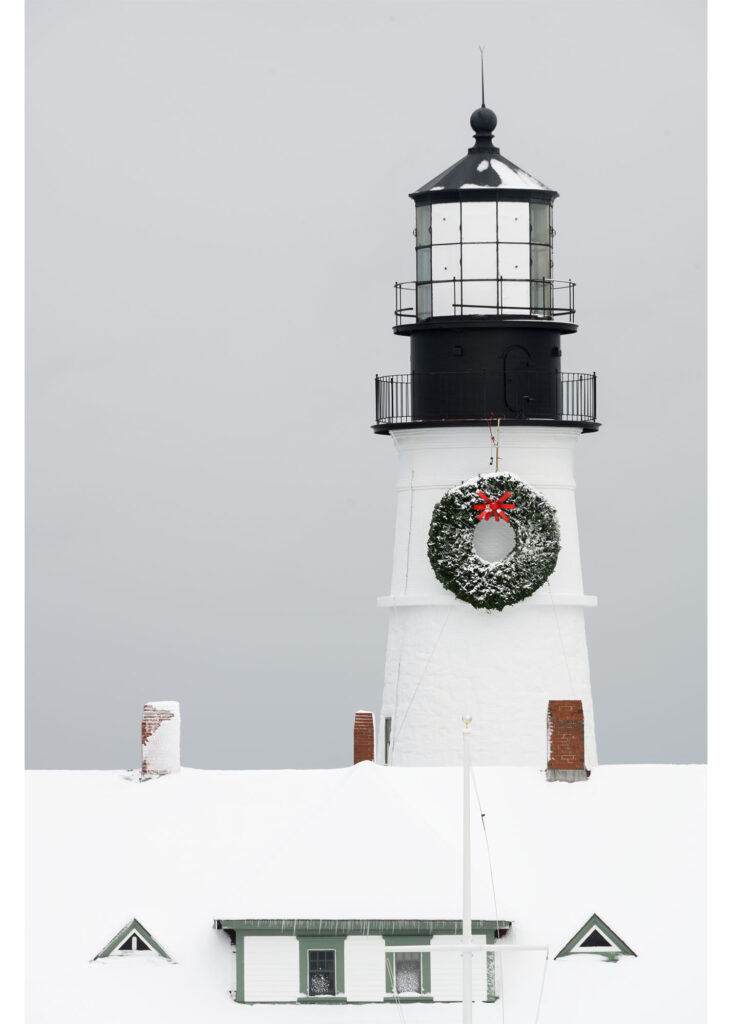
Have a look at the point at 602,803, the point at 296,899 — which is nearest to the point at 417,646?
the point at 602,803

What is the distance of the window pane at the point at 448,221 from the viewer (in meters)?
50.2

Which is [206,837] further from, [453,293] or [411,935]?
[453,293]

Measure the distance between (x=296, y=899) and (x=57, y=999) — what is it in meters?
3.49

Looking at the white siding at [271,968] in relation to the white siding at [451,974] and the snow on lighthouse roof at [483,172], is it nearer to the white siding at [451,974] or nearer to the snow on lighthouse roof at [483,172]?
the white siding at [451,974]

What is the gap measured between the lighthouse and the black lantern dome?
0.07ft

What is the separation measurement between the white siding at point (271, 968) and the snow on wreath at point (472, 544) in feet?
29.9


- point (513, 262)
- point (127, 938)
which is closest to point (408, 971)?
point (127, 938)

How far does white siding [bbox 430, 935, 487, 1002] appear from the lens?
42031mm

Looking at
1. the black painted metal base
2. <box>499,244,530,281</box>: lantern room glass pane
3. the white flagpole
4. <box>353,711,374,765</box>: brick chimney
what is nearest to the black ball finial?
<box>499,244,530,281</box>: lantern room glass pane

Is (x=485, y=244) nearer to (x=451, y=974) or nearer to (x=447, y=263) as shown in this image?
(x=447, y=263)

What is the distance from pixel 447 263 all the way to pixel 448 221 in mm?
673

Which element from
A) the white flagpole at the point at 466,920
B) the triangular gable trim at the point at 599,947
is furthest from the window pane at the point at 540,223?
the triangular gable trim at the point at 599,947

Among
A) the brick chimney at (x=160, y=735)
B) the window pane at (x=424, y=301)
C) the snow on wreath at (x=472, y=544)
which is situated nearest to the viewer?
the brick chimney at (x=160, y=735)

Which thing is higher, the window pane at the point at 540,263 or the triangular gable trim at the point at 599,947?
the window pane at the point at 540,263
